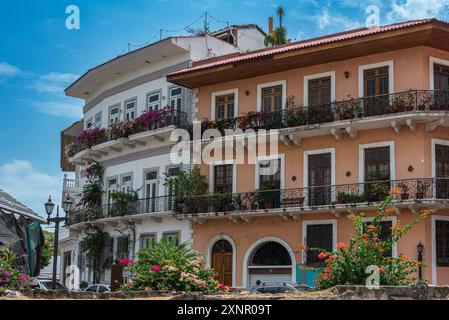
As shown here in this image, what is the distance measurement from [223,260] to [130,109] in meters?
10.3

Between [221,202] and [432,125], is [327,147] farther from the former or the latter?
[221,202]

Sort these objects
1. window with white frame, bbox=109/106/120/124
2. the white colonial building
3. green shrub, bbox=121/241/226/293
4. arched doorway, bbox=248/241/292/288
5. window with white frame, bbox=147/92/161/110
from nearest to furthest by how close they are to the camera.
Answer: green shrub, bbox=121/241/226/293 → arched doorway, bbox=248/241/292/288 → the white colonial building → window with white frame, bbox=147/92/161/110 → window with white frame, bbox=109/106/120/124

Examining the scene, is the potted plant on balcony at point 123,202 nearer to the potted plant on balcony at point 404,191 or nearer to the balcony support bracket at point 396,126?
the balcony support bracket at point 396,126

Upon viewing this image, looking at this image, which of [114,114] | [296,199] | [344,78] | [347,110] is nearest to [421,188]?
[347,110]

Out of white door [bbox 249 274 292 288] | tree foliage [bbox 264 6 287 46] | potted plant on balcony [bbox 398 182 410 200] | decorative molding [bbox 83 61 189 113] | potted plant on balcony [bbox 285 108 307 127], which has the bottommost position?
white door [bbox 249 274 292 288]

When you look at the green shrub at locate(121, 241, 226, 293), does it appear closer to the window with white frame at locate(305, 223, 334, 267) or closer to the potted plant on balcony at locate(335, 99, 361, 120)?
the window with white frame at locate(305, 223, 334, 267)

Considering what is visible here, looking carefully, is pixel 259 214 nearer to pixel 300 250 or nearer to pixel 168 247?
pixel 300 250

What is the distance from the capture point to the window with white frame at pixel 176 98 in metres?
35.0

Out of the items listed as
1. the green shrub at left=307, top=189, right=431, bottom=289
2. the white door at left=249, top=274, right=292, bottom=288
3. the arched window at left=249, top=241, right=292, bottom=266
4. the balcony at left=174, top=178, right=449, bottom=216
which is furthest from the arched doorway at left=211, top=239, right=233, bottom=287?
the green shrub at left=307, top=189, right=431, bottom=289

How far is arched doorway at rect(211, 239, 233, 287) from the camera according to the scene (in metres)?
31.7

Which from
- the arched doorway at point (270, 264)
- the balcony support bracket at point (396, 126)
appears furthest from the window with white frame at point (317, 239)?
the balcony support bracket at point (396, 126)

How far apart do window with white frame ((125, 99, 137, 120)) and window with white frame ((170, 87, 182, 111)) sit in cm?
287

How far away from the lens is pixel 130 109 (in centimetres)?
3775

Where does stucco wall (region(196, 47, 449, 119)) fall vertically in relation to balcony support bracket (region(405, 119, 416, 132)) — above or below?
above
